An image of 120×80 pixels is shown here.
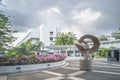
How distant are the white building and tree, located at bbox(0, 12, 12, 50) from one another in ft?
167

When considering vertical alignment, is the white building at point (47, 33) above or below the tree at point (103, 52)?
above

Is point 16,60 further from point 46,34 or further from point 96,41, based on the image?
point 46,34

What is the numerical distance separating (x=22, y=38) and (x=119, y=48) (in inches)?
1468

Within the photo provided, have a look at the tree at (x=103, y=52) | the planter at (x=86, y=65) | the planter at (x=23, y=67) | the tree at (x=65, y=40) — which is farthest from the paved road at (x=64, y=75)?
the tree at (x=65, y=40)

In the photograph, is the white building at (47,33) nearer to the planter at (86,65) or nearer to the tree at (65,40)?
the tree at (65,40)

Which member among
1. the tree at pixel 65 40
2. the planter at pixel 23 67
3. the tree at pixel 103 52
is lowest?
the planter at pixel 23 67

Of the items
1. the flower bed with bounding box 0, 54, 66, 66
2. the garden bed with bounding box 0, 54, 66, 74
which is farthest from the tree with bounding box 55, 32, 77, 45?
the flower bed with bounding box 0, 54, 66, 66

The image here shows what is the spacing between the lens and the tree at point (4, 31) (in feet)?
55.1

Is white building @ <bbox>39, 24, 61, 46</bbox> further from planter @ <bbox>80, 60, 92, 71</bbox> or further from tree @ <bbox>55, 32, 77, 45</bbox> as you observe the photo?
planter @ <bbox>80, 60, 92, 71</bbox>

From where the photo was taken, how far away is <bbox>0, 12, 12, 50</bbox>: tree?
1679cm

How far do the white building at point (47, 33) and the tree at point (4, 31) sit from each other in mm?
51030

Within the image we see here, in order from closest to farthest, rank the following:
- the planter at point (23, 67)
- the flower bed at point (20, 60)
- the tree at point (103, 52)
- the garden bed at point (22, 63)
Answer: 1. the planter at point (23, 67)
2. the garden bed at point (22, 63)
3. the flower bed at point (20, 60)
4. the tree at point (103, 52)

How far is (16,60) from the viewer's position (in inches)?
668

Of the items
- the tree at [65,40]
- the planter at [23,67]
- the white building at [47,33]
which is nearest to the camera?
the planter at [23,67]
